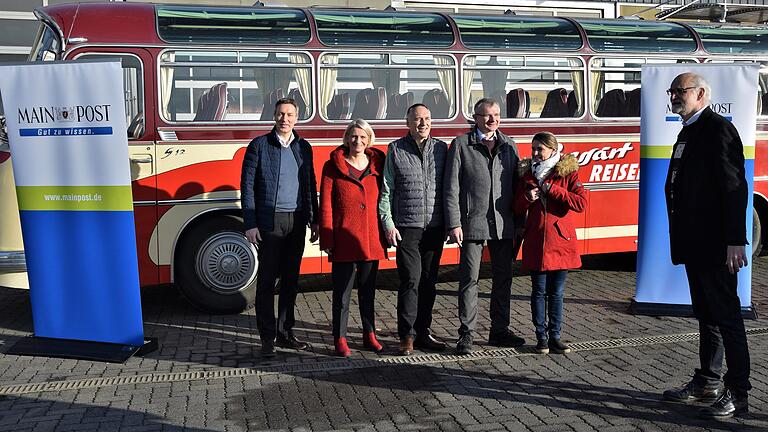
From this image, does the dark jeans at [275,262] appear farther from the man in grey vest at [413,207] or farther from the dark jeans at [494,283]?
the dark jeans at [494,283]

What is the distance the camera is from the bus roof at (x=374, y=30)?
8.15 m

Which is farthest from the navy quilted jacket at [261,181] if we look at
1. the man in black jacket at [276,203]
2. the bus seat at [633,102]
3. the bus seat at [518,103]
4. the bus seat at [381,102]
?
the bus seat at [633,102]

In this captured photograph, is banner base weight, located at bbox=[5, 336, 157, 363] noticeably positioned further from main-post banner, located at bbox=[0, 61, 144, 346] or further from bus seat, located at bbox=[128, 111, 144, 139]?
bus seat, located at bbox=[128, 111, 144, 139]

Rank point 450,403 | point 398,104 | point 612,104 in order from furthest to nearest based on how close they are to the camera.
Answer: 1. point 612,104
2. point 398,104
3. point 450,403

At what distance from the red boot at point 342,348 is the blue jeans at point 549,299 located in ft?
4.84

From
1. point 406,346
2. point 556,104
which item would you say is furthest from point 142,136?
point 556,104

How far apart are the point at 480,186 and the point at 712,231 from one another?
1957 mm

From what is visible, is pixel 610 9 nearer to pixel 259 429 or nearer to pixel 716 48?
pixel 716 48

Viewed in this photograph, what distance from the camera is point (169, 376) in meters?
6.36

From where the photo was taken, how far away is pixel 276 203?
676 cm

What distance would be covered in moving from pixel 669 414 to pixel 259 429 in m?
2.49

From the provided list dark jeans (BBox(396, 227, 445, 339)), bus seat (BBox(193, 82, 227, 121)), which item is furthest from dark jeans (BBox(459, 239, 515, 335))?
bus seat (BBox(193, 82, 227, 121))

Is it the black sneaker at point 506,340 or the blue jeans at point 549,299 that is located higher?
the blue jeans at point 549,299

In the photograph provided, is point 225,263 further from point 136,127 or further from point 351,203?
point 351,203
